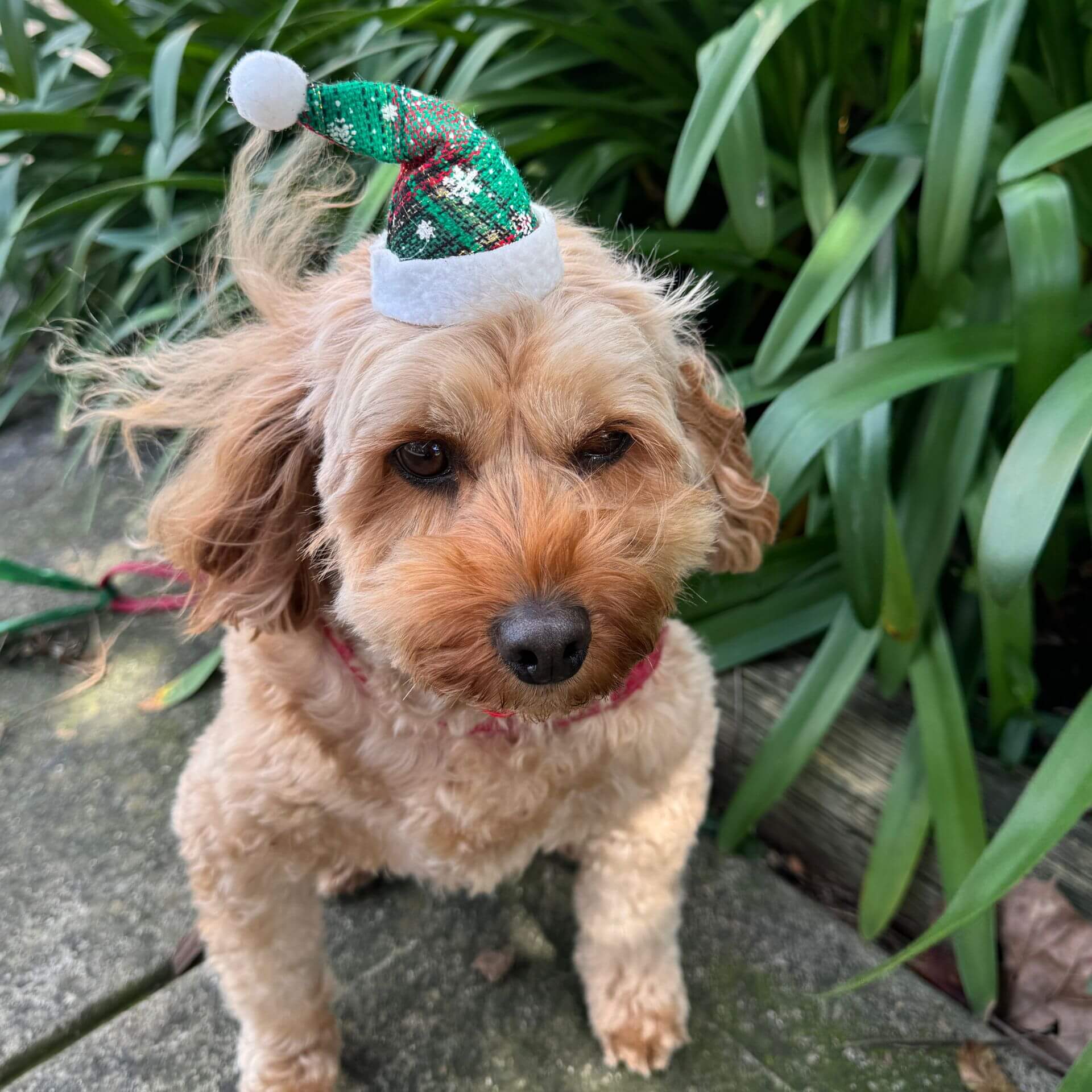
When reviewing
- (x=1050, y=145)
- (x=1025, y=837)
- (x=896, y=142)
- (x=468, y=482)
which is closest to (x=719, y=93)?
(x=896, y=142)

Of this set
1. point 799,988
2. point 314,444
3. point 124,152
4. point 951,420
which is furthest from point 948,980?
point 124,152

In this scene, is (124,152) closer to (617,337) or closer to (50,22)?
(50,22)

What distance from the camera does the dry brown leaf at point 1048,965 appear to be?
1.24m

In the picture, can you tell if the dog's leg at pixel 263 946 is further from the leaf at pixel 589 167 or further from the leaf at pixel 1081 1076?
the leaf at pixel 589 167

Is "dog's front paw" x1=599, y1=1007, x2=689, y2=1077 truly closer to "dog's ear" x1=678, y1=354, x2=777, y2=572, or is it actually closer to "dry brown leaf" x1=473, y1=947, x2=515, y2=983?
"dry brown leaf" x1=473, y1=947, x2=515, y2=983

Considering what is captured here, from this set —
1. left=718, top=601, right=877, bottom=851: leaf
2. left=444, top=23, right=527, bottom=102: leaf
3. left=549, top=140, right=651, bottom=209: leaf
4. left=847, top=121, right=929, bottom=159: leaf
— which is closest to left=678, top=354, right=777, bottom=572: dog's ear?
left=718, top=601, right=877, bottom=851: leaf

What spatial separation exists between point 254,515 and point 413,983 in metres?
0.77

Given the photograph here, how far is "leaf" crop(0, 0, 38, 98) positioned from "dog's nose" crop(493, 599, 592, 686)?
2189mm

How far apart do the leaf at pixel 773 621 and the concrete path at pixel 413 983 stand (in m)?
0.37

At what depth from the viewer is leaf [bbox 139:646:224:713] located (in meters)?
1.80

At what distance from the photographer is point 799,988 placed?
1.33 meters

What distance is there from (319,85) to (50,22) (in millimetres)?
2798

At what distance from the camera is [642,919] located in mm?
1247

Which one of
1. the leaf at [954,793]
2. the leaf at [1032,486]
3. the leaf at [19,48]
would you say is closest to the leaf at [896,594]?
the leaf at [954,793]
